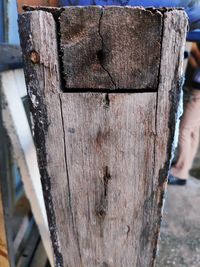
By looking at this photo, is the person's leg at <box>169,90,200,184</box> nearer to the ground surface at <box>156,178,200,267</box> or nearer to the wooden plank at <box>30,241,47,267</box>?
the ground surface at <box>156,178,200,267</box>

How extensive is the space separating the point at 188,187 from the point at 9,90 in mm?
2014

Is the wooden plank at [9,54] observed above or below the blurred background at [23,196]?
above

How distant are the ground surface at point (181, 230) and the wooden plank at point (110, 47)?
1868 mm

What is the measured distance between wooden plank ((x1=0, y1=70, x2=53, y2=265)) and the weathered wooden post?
3.12 feet

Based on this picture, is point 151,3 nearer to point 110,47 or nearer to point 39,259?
point 110,47

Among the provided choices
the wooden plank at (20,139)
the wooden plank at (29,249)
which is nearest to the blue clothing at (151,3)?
the wooden plank at (20,139)

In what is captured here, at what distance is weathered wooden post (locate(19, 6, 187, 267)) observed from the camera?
540 millimetres

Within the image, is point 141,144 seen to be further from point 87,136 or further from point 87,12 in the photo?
point 87,12

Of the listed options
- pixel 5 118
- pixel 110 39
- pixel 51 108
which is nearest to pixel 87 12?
pixel 110 39

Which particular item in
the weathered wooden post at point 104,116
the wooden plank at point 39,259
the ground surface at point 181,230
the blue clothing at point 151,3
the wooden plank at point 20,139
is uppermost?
the blue clothing at point 151,3

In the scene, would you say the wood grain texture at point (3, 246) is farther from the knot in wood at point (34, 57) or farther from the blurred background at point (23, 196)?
the knot in wood at point (34, 57)

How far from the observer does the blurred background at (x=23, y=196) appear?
5.25 ft

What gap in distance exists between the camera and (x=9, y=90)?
1706mm

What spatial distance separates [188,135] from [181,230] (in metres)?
0.87
